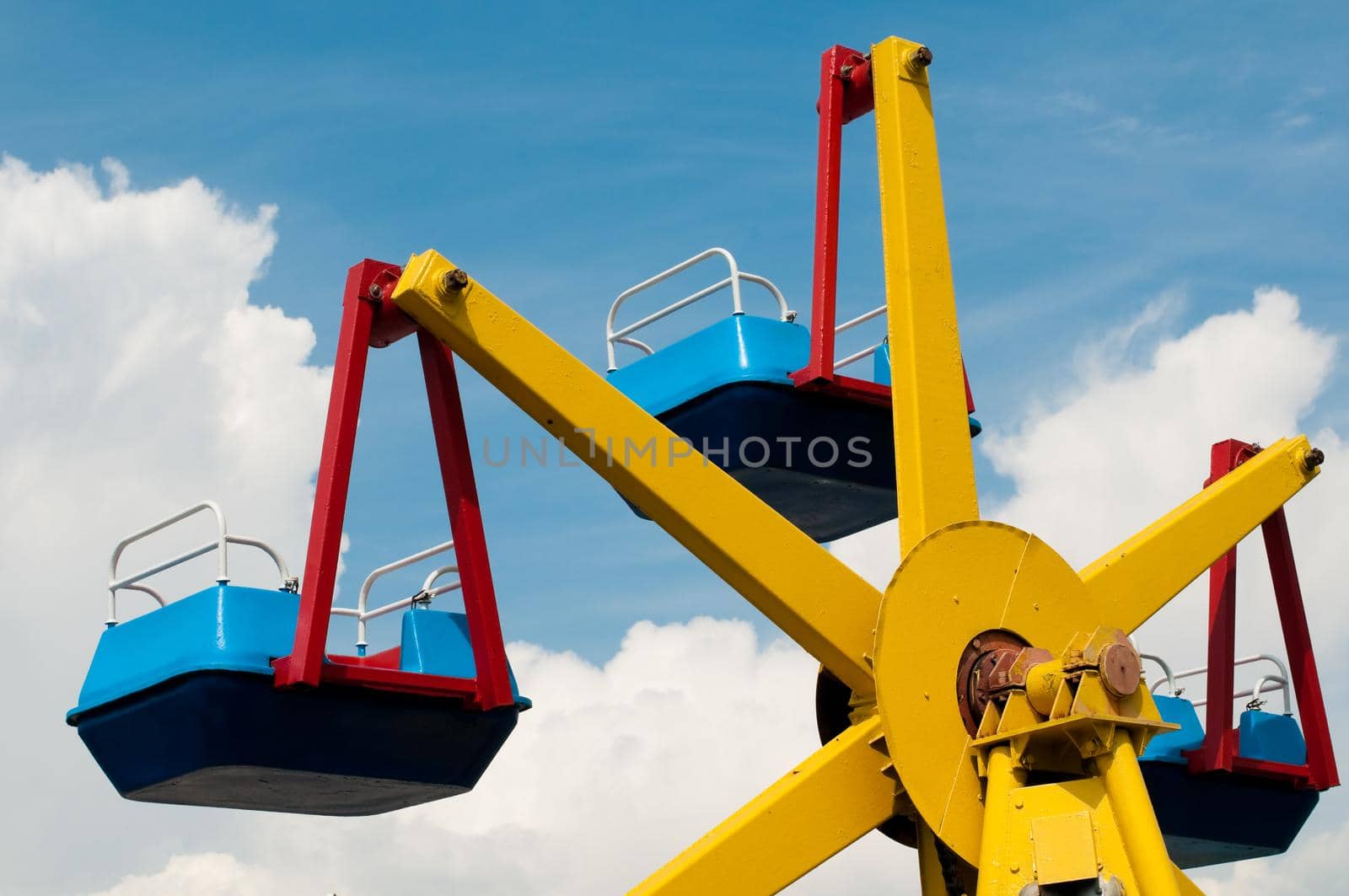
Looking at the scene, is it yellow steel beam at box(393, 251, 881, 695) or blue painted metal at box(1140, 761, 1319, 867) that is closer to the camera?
yellow steel beam at box(393, 251, 881, 695)

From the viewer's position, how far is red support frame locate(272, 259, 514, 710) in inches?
366

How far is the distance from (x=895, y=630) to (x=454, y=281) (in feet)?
8.75

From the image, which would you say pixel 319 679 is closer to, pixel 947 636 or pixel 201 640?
pixel 201 640

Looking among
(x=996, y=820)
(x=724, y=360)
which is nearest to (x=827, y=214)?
(x=724, y=360)

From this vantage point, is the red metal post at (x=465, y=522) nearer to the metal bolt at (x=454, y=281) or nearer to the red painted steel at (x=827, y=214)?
the metal bolt at (x=454, y=281)

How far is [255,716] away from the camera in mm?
9406

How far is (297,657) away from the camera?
928 centimetres

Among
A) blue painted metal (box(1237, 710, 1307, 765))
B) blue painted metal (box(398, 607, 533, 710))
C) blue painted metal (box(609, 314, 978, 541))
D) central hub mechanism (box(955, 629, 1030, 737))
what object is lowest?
central hub mechanism (box(955, 629, 1030, 737))

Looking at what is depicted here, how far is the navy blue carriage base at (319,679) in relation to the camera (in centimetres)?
938

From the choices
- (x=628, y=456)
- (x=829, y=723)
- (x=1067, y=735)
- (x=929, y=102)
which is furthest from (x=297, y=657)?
(x=929, y=102)

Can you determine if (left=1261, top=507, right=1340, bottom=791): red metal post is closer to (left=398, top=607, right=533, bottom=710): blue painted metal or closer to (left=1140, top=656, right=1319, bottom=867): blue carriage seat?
(left=1140, top=656, right=1319, bottom=867): blue carriage seat

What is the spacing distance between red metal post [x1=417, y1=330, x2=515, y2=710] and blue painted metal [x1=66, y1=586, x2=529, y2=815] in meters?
0.25

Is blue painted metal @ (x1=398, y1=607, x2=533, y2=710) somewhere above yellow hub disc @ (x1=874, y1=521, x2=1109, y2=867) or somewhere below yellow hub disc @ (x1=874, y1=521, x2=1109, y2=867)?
above

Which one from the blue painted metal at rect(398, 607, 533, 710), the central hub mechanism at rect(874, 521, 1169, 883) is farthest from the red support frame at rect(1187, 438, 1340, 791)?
the blue painted metal at rect(398, 607, 533, 710)
